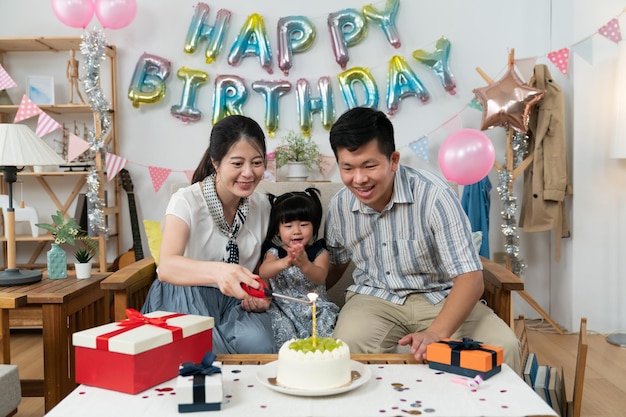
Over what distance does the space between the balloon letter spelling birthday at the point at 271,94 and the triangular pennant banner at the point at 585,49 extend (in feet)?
5.76

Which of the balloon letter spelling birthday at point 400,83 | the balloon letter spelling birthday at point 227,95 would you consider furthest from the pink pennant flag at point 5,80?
the balloon letter spelling birthday at point 400,83

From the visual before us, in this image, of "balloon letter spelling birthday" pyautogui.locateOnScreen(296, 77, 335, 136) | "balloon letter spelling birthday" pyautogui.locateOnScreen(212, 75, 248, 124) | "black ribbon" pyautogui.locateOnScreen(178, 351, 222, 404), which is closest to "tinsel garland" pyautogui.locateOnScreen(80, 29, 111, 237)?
"balloon letter spelling birthday" pyautogui.locateOnScreen(212, 75, 248, 124)

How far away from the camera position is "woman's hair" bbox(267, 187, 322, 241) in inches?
89.0

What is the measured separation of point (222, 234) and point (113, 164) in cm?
198

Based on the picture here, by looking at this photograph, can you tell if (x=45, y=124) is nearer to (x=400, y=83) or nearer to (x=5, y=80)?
(x=5, y=80)

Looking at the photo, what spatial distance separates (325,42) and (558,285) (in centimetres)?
216

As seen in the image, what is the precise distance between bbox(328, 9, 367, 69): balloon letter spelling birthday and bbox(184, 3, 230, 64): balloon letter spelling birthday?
68 cm

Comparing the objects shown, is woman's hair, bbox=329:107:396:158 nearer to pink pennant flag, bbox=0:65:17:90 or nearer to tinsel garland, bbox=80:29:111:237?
tinsel garland, bbox=80:29:111:237

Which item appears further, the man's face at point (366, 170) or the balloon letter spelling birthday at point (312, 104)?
the balloon letter spelling birthday at point (312, 104)

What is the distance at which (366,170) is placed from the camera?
188 cm

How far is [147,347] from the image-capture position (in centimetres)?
138

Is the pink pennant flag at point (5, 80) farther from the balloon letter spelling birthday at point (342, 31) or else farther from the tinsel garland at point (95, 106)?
the balloon letter spelling birthday at point (342, 31)

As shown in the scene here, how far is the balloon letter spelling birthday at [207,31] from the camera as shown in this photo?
4.03m

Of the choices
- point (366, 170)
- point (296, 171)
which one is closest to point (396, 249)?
point (366, 170)
